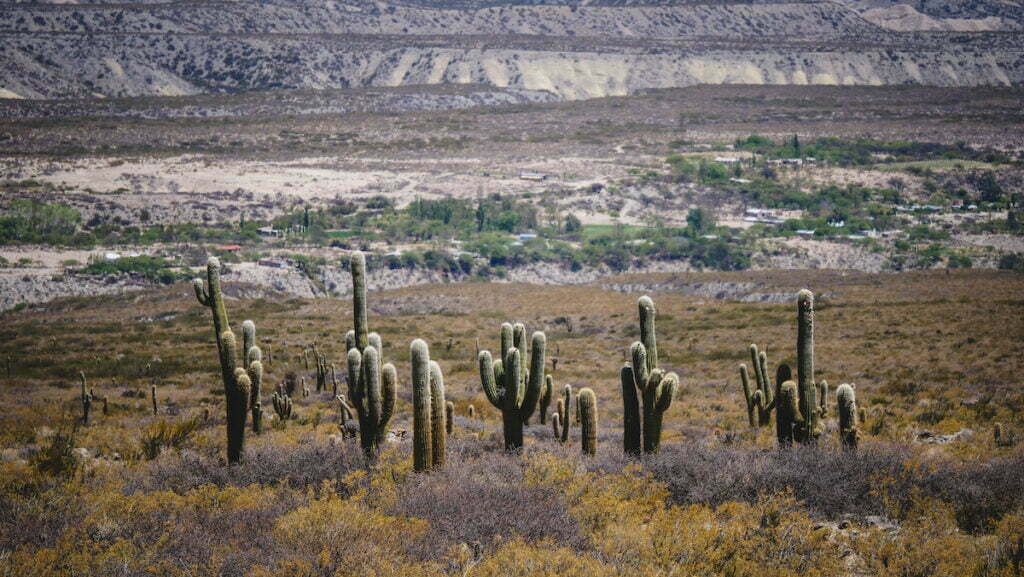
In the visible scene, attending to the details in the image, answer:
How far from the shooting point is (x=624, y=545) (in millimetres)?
7688

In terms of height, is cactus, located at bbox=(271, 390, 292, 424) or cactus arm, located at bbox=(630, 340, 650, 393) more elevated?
cactus arm, located at bbox=(630, 340, 650, 393)

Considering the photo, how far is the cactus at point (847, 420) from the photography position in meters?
11.4

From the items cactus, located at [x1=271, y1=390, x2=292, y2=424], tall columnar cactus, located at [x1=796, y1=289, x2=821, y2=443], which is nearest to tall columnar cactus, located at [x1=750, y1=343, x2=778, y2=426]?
tall columnar cactus, located at [x1=796, y1=289, x2=821, y2=443]

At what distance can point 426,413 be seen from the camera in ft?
33.3

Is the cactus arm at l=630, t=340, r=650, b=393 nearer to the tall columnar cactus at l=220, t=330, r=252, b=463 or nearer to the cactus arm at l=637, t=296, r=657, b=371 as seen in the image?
the cactus arm at l=637, t=296, r=657, b=371

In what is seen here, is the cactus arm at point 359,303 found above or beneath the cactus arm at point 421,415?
above

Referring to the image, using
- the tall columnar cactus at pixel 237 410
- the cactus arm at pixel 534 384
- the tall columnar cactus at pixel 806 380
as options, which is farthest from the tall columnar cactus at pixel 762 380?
the tall columnar cactus at pixel 237 410

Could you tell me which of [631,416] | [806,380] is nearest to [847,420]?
[806,380]

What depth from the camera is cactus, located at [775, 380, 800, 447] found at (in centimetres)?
1184

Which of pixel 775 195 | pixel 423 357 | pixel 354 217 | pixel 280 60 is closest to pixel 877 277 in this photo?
pixel 775 195

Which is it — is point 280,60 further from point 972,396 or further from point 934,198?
point 972,396

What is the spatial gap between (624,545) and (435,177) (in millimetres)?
88765

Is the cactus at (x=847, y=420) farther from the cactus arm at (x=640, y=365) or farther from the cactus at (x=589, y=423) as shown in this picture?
the cactus at (x=589, y=423)

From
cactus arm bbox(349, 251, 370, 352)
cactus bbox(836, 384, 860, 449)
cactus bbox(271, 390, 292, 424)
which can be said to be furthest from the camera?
cactus bbox(271, 390, 292, 424)
